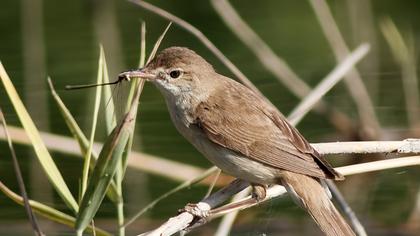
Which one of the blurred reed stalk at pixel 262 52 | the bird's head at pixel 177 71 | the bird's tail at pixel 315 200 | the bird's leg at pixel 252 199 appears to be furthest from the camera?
the blurred reed stalk at pixel 262 52

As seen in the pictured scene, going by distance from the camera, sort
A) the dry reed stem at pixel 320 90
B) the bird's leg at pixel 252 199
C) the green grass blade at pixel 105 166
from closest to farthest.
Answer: the green grass blade at pixel 105 166 → the bird's leg at pixel 252 199 → the dry reed stem at pixel 320 90

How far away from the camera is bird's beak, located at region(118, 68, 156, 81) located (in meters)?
4.54

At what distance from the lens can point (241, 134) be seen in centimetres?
489

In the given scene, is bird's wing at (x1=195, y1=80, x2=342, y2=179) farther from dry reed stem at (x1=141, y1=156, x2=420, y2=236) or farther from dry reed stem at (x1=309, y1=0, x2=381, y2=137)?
dry reed stem at (x1=309, y1=0, x2=381, y2=137)

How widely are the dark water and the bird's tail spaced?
1.50 meters

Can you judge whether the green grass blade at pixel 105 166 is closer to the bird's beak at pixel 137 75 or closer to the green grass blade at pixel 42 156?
the green grass blade at pixel 42 156

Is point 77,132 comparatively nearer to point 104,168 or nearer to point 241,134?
point 104,168

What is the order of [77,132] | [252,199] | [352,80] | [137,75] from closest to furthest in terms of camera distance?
[77,132]
[137,75]
[252,199]
[352,80]

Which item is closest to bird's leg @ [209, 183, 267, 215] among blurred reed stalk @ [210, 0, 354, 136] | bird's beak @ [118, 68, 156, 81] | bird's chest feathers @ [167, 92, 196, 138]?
bird's chest feathers @ [167, 92, 196, 138]

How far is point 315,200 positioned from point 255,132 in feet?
1.38

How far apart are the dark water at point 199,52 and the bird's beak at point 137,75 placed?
1.72m

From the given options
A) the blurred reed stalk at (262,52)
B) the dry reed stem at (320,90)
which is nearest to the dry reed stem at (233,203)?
the dry reed stem at (320,90)

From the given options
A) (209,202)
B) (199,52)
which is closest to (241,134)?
(209,202)

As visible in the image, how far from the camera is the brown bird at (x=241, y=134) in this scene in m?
4.73
